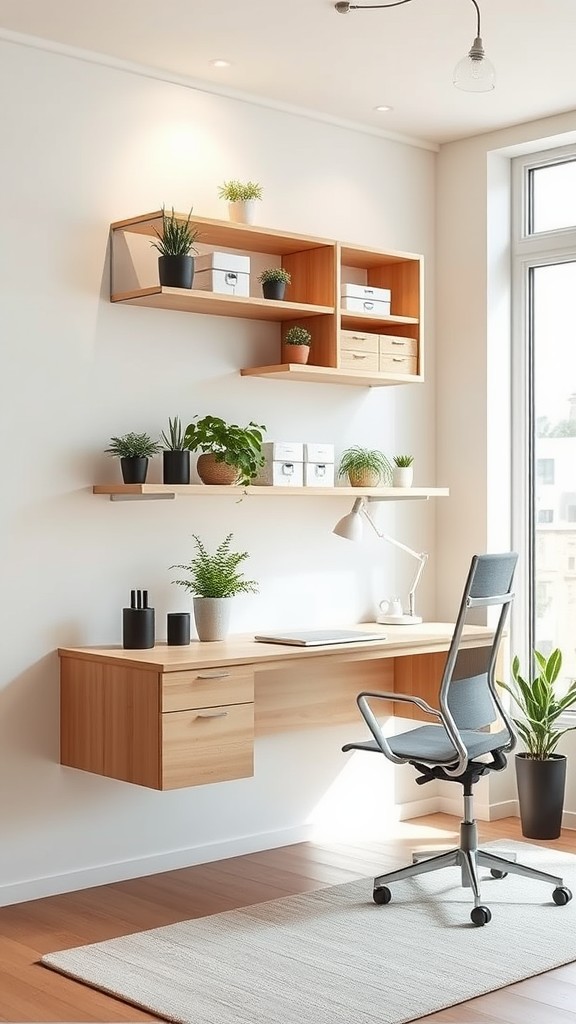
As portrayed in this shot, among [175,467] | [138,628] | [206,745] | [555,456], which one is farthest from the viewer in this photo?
[555,456]

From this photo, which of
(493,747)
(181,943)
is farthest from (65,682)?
(493,747)

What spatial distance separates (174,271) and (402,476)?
137 centimetres

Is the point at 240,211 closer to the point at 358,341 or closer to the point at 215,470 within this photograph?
the point at 358,341

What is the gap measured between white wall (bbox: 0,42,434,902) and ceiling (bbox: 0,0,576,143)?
0.46ft

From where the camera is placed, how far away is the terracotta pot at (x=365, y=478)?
4.83 m

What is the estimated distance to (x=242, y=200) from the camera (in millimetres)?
4430

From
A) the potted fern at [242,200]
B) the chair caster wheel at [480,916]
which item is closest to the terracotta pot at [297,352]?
the potted fern at [242,200]

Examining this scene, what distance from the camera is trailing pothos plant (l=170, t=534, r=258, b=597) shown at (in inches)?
170

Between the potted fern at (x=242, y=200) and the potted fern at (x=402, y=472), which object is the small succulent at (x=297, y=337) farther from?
the potted fern at (x=402, y=472)

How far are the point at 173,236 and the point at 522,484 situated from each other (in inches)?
77.1

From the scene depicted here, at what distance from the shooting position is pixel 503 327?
5289mm

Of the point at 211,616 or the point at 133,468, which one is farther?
the point at 211,616

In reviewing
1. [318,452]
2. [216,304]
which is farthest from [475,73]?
[318,452]

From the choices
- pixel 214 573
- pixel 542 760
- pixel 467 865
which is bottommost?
pixel 467 865
